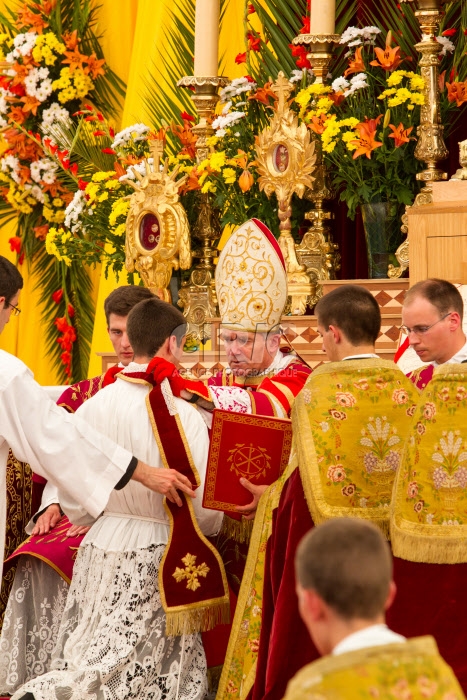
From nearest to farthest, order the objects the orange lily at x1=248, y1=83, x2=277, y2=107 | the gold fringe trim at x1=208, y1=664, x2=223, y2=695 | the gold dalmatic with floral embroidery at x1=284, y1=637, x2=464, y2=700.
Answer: the gold dalmatic with floral embroidery at x1=284, y1=637, x2=464, y2=700
the gold fringe trim at x1=208, y1=664, x2=223, y2=695
the orange lily at x1=248, y1=83, x2=277, y2=107

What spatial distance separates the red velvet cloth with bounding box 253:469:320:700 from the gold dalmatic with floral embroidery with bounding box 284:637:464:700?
1644 mm

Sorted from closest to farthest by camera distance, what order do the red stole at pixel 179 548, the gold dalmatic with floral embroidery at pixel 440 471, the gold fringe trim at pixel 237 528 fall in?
the gold dalmatic with floral embroidery at pixel 440 471, the red stole at pixel 179 548, the gold fringe trim at pixel 237 528

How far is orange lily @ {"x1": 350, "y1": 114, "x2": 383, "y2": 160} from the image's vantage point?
6.03m

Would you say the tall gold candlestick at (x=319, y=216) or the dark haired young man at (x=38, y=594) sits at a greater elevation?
the tall gold candlestick at (x=319, y=216)

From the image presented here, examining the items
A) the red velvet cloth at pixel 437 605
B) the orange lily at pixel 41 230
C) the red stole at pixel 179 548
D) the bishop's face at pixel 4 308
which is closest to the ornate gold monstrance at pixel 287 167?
the red stole at pixel 179 548

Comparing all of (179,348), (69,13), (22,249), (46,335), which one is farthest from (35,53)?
(179,348)

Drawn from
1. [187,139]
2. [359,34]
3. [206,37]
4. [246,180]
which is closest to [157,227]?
[246,180]

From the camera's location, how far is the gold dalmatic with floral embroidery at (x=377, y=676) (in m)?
2.05

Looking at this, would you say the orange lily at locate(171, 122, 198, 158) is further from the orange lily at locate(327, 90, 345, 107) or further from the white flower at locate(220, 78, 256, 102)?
the orange lily at locate(327, 90, 345, 107)

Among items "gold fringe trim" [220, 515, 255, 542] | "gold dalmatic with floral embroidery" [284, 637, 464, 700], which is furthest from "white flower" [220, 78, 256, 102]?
"gold dalmatic with floral embroidery" [284, 637, 464, 700]

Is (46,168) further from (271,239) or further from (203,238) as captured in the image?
(271,239)

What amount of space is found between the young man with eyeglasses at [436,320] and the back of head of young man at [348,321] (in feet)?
0.99

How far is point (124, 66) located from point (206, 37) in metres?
2.44

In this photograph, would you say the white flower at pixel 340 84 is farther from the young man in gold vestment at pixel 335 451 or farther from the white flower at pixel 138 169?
the young man in gold vestment at pixel 335 451
